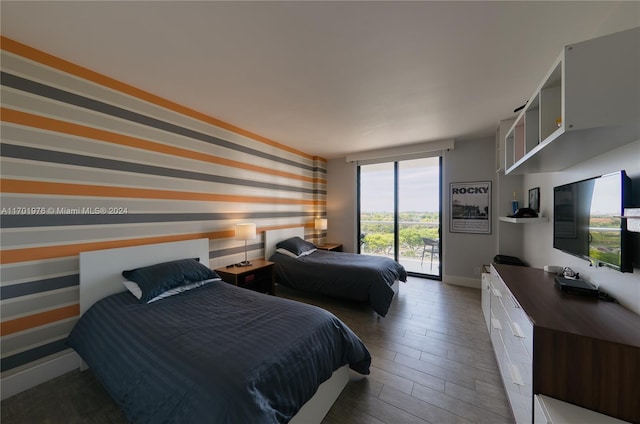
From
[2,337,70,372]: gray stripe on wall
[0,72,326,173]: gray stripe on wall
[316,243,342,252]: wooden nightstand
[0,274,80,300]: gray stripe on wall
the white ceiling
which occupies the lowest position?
[2,337,70,372]: gray stripe on wall

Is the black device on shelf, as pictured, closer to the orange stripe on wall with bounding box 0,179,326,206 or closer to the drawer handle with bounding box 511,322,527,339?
the drawer handle with bounding box 511,322,527,339

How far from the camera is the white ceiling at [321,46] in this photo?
1.45m

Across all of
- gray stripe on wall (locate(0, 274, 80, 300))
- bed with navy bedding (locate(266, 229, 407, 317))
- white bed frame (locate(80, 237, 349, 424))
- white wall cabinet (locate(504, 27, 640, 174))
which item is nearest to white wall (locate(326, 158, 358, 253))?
bed with navy bedding (locate(266, 229, 407, 317))

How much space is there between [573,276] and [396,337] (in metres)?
1.61

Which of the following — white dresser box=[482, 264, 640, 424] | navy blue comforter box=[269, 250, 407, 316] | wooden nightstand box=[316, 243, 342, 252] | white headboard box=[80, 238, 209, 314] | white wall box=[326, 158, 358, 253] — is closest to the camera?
white dresser box=[482, 264, 640, 424]

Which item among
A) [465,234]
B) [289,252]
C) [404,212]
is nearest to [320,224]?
[289,252]

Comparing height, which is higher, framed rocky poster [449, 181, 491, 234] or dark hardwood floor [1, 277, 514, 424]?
framed rocky poster [449, 181, 491, 234]

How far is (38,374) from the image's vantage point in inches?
71.0

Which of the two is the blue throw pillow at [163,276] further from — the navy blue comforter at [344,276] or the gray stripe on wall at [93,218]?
the navy blue comforter at [344,276]

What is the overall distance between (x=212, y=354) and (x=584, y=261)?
8.78 feet

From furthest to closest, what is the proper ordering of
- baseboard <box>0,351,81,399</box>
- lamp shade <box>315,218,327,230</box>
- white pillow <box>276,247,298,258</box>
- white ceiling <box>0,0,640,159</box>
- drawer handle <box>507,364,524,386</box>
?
lamp shade <box>315,218,327,230</box> → white pillow <box>276,247,298,258</box> → baseboard <box>0,351,81,399</box> → white ceiling <box>0,0,640,159</box> → drawer handle <box>507,364,524,386</box>

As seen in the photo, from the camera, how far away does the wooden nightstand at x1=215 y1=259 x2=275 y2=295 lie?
293cm

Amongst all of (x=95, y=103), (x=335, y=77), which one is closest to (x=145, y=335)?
(x=95, y=103)

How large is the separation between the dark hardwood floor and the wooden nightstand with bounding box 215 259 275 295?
1.36 metres
